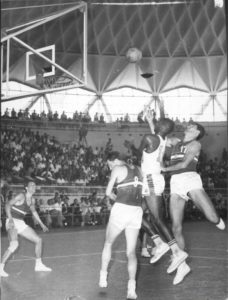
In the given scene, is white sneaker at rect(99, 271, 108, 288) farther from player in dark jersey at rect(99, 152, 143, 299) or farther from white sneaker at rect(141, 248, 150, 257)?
white sneaker at rect(141, 248, 150, 257)

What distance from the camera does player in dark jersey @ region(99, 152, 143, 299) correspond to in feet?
17.0

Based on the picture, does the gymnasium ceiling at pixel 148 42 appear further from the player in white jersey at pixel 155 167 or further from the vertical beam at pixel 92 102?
the player in white jersey at pixel 155 167

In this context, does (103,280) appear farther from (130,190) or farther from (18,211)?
(18,211)

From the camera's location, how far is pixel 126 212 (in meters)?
5.27

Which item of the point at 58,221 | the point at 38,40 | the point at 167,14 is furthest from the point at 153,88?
the point at 58,221

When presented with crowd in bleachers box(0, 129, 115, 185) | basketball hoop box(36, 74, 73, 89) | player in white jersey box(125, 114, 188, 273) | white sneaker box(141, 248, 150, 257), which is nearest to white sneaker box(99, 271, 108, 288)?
Result: player in white jersey box(125, 114, 188, 273)

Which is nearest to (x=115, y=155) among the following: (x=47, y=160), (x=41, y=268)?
(x=41, y=268)

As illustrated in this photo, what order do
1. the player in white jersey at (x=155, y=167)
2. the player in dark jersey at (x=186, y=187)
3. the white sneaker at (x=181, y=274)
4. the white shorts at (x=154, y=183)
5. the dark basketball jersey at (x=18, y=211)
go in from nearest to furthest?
the white sneaker at (x=181, y=274) < the player in dark jersey at (x=186, y=187) < the player in white jersey at (x=155, y=167) < the white shorts at (x=154, y=183) < the dark basketball jersey at (x=18, y=211)

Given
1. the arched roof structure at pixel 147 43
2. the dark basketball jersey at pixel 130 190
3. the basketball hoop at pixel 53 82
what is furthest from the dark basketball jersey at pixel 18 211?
the arched roof structure at pixel 147 43

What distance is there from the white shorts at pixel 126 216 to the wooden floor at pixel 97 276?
80 cm

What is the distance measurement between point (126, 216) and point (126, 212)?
52 millimetres

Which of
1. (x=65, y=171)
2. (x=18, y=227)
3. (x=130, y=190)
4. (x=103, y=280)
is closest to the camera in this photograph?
(x=130, y=190)

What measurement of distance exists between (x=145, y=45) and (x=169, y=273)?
87.1ft

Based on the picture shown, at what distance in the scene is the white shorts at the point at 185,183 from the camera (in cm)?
596
